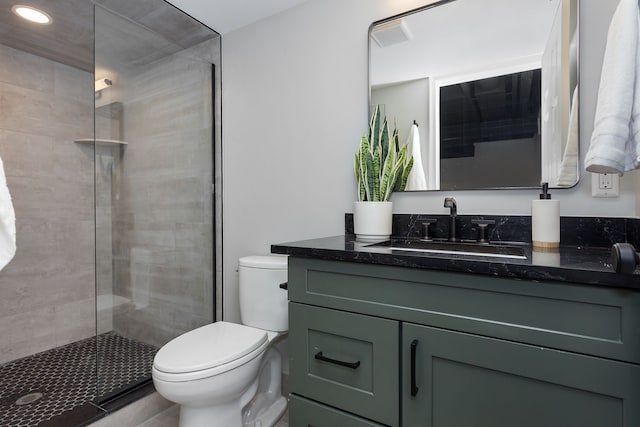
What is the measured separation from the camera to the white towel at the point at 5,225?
696mm

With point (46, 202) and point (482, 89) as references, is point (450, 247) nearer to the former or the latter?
point (482, 89)

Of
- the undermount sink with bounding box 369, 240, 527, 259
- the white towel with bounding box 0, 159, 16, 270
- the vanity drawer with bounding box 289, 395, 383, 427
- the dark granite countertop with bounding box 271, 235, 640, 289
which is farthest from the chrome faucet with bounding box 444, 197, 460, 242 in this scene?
the white towel with bounding box 0, 159, 16, 270

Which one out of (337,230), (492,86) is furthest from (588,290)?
(337,230)

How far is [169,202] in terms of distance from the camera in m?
2.28

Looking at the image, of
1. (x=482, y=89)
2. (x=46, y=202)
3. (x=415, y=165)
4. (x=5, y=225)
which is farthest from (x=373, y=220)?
(x=46, y=202)

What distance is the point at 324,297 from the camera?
1.14 m

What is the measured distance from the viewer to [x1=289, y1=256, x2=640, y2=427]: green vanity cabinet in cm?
75

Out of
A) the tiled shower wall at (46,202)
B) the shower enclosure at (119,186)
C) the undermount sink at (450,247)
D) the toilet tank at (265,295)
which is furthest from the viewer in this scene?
the tiled shower wall at (46,202)

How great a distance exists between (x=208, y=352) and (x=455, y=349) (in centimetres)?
99

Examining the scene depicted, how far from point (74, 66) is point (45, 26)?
1.56 feet

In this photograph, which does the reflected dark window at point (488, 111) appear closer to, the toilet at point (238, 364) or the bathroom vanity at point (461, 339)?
the bathroom vanity at point (461, 339)

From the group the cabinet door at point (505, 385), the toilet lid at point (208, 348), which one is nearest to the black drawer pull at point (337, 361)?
the cabinet door at point (505, 385)

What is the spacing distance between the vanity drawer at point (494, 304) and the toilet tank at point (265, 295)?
592 mm

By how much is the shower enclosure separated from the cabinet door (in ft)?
5.61
